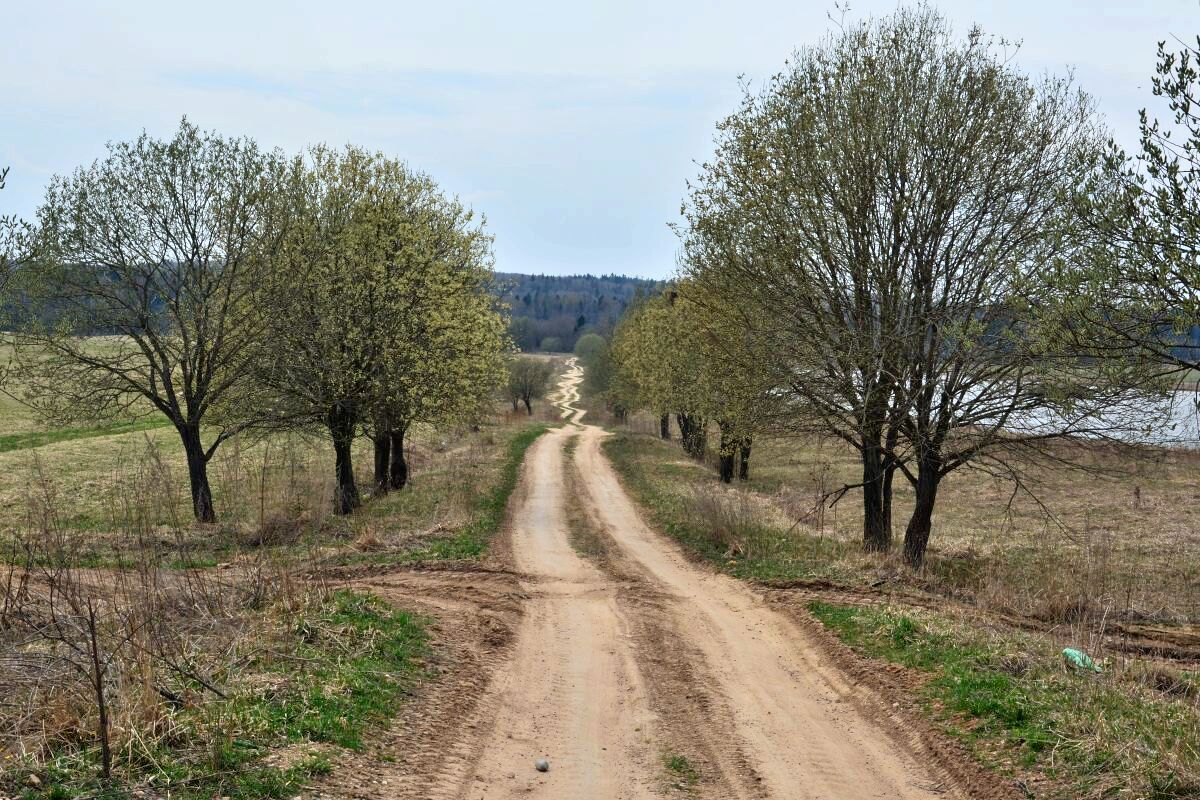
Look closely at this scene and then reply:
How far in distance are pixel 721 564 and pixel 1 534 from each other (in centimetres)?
1697

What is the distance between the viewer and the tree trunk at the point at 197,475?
23328mm

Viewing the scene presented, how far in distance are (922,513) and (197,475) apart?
752 inches

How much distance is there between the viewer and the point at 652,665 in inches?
417

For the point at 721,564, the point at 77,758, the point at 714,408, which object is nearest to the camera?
the point at 77,758

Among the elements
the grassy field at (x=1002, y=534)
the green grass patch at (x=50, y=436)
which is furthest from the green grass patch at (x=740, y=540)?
the green grass patch at (x=50, y=436)

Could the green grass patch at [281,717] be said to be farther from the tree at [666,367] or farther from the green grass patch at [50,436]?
the green grass patch at [50,436]

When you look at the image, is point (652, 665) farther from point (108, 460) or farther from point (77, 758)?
point (108, 460)

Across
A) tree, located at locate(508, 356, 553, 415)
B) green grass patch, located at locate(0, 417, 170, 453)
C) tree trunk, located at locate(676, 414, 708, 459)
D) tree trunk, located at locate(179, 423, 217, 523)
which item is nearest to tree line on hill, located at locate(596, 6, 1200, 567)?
tree trunk, located at locate(179, 423, 217, 523)

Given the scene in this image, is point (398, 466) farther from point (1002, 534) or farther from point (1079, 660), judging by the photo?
point (1079, 660)

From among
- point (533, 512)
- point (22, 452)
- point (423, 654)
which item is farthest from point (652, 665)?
point (22, 452)

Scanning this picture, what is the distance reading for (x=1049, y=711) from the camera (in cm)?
768

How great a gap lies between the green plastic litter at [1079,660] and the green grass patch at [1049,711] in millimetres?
115

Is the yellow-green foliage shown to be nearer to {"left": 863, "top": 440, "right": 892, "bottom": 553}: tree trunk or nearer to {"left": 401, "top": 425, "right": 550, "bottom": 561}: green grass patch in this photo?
{"left": 401, "top": 425, "right": 550, "bottom": 561}: green grass patch

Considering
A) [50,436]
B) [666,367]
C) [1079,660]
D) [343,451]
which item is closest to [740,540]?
[1079,660]
